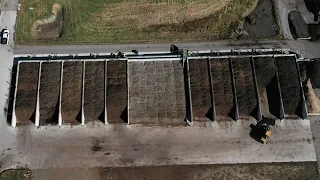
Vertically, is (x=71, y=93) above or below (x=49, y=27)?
below

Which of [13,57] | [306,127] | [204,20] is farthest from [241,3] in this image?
[13,57]

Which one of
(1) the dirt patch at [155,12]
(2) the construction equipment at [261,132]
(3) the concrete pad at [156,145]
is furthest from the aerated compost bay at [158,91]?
(1) the dirt patch at [155,12]

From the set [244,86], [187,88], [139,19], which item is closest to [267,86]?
[244,86]

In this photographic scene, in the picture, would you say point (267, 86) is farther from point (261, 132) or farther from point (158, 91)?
point (158, 91)

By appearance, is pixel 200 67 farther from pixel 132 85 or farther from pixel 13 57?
pixel 13 57

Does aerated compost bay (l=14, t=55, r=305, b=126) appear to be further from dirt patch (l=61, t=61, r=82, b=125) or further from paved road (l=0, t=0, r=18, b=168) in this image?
paved road (l=0, t=0, r=18, b=168)

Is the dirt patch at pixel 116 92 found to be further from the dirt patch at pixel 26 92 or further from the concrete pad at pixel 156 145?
the dirt patch at pixel 26 92
